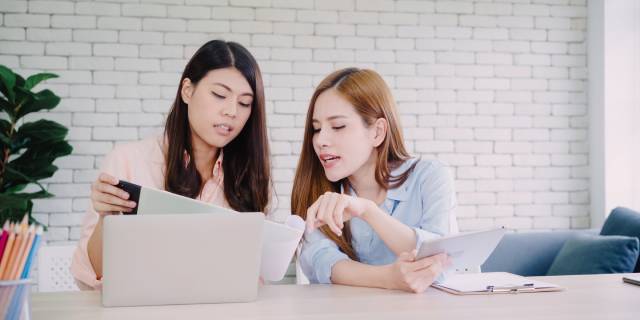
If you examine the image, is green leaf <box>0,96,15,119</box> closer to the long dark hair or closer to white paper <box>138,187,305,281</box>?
the long dark hair

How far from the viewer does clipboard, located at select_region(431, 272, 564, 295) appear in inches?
59.1

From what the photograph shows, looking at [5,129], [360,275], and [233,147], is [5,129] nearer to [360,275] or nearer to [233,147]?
[233,147]

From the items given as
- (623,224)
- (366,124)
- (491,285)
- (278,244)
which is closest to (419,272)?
(491,285)

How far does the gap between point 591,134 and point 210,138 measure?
10.1 feet

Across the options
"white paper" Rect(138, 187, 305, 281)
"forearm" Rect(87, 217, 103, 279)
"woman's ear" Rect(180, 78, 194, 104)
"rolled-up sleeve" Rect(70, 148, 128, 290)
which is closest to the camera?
"white paper" Rect(138, 187, 305, 281)

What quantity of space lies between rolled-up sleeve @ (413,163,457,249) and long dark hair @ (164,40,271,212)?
0.55 metres

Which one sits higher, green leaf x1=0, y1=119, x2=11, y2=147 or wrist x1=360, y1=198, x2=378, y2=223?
green leaf x1=0, y1=119, x2=11, y2=147

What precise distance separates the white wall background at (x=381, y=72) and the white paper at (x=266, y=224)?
2343 millimetres

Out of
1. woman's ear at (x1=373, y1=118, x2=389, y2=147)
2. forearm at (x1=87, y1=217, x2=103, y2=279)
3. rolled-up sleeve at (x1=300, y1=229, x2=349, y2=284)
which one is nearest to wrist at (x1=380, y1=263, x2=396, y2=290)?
rolled-up sleeve at (x1=300, y1=229, x2=349, y2=284)

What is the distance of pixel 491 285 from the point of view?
60.9 inches

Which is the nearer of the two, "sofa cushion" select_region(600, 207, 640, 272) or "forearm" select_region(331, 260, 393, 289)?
"forearm" select_region(331, 260, 393, 289)

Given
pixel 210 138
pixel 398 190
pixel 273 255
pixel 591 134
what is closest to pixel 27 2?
pixel 210 138

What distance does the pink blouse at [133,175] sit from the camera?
2023 millimetres

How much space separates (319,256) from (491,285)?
51 cm
